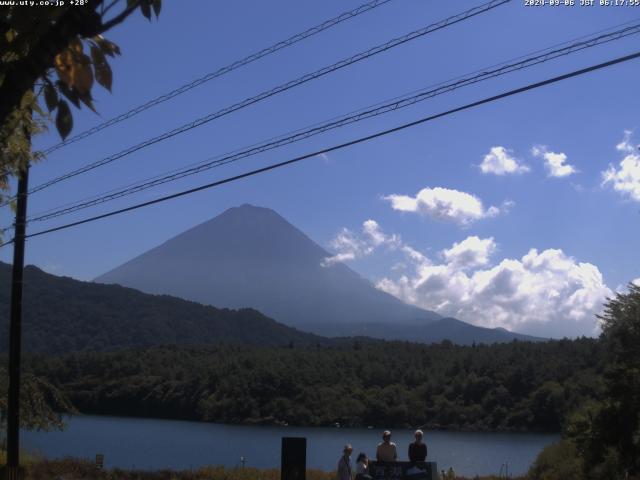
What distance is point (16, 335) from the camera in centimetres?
1698

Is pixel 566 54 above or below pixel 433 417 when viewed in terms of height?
above

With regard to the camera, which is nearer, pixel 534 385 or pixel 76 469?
pixel 76 469

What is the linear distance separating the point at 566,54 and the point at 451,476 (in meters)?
13.4

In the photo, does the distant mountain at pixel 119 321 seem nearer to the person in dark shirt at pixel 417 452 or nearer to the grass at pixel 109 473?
the grass at pixel 109 473

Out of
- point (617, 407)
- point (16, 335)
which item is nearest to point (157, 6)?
point (16, 335)

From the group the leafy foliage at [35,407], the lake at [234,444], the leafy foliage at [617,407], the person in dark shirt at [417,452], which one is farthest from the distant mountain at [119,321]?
the person in dark shirt at [417,452]

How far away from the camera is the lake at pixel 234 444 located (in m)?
42.8

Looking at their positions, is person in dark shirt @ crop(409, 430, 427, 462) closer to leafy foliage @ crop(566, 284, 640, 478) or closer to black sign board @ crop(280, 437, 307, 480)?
black sign board @ crop(280, 437, 307, 480)

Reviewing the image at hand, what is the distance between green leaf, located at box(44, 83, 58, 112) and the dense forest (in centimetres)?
7022

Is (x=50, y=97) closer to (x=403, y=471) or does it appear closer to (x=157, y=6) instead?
(x=157, y=6)

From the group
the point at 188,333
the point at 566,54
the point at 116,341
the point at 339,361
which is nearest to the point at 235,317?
the point at 188,333

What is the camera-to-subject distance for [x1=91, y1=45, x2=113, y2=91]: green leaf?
2.86 metres

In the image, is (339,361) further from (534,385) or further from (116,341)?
(116,341)

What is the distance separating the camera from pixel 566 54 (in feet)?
32.0
